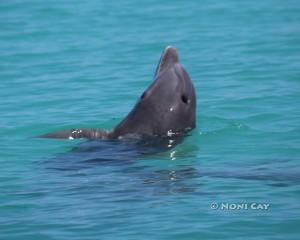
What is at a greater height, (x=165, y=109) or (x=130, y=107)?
(x=165, y=109)

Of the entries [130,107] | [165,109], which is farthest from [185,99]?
[130,107]

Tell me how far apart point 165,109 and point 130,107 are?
3.00 meters

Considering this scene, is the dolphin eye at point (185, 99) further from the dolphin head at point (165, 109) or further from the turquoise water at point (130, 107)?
A: the turquoise water at point (130, 107)

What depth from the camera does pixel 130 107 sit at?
15430 millimetres

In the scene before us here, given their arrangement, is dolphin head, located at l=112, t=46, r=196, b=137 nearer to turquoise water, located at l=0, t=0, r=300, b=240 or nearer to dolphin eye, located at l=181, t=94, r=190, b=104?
dolphin eye, located at l=181, t=94, r=190, b=104

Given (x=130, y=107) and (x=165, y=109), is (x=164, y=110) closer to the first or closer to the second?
(x=165, y=109)

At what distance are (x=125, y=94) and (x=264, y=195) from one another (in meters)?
6.09

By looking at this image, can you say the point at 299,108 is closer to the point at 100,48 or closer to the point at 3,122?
the point at 3,122

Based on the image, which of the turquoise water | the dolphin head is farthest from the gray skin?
the turquoise water

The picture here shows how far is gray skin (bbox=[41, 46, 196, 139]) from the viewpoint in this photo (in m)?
12.5

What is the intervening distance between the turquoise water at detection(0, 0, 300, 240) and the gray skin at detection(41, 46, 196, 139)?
28cm

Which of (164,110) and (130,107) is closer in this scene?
(164,110)

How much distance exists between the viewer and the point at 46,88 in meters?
16.9

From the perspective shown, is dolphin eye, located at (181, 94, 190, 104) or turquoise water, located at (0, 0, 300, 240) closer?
turquoise water, located at (0, 0, 300, 240)
